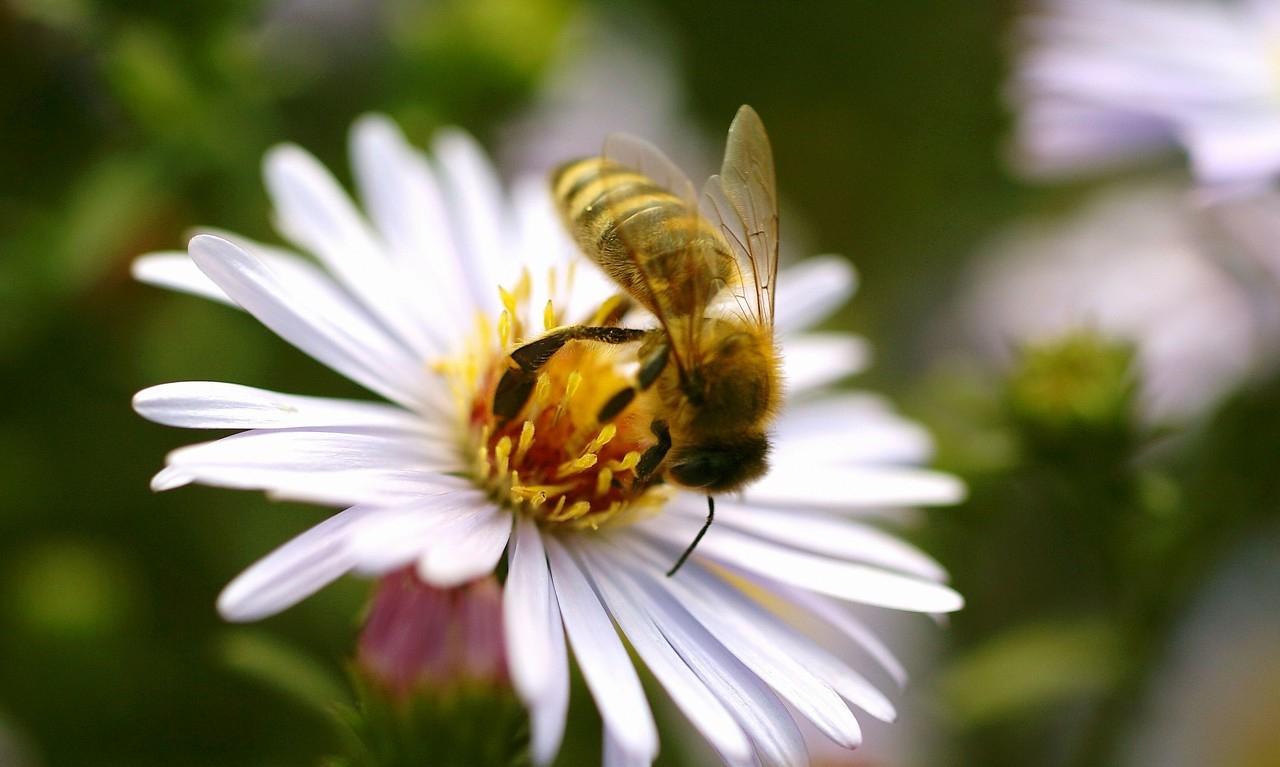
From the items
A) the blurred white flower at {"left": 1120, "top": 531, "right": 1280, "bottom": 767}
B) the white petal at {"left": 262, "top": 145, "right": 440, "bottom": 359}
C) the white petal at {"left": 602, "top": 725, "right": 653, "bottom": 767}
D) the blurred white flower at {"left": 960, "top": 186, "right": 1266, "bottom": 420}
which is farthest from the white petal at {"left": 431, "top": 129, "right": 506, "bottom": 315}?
the blurred white flower at {"left": 1120, "top": 531, "right": 1280, "bottom": 767}

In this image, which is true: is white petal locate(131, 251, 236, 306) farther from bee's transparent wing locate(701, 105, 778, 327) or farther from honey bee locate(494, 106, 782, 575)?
bee's transparent wing locate(701, 105, 778, 327)

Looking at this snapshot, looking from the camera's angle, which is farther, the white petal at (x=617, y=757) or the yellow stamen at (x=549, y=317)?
the yellow stamen at (x=549, y=317)

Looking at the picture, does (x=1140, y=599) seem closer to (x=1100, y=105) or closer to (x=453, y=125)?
(x=1100, y=105)

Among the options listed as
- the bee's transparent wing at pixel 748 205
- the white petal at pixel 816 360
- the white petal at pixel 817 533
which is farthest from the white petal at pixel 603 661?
the white petal at pixel 816 360

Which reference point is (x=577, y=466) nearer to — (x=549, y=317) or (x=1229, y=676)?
(x=549, y=317)

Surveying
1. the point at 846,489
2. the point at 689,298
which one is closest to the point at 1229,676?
the point at 846,489

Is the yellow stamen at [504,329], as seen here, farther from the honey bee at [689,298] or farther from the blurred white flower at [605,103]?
the blurred white flower at [605,103]
